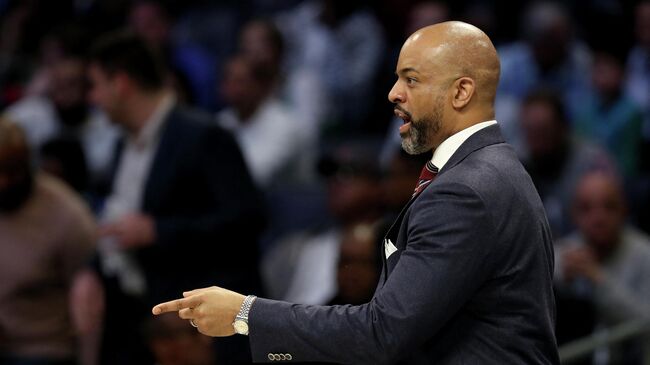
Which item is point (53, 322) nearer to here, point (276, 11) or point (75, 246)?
point (75, 246)

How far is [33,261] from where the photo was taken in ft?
15.5

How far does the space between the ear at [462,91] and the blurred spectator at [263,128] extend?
409 centimetres

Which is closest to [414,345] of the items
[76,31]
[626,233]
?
[626,233]

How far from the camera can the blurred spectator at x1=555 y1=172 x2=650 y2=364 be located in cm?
496

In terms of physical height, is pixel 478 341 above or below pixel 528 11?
below

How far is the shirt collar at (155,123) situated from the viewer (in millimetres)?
4457

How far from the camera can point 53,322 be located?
4.78 metres

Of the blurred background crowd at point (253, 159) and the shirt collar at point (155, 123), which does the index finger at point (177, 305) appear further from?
the shirt collar at point (155, 123)

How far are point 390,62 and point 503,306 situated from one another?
16.6ft

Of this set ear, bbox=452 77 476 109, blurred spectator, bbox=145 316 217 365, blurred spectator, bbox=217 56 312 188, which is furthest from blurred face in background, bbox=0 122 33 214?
ear, bbox=452 77 476 109

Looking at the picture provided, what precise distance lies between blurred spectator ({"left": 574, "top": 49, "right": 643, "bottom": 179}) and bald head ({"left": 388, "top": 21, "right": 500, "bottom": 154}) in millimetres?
4034

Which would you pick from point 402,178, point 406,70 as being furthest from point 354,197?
point 406,70

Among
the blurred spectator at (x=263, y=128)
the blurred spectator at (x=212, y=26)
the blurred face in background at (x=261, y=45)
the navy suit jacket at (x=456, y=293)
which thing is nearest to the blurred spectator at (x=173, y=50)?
the blurred spectator at (x=212, y=26)

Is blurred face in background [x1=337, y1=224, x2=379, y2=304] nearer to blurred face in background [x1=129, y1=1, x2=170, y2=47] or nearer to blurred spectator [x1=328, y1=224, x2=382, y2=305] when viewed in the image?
blurred spectator [x1=328, y1=224, x2=382, y2=305]
